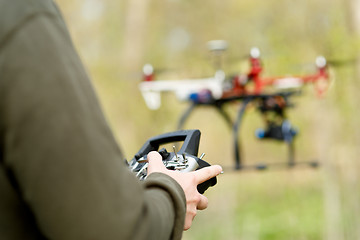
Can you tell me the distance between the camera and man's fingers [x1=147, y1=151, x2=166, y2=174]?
0.80m

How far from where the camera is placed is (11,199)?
0.61 m

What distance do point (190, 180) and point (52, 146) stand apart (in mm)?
273

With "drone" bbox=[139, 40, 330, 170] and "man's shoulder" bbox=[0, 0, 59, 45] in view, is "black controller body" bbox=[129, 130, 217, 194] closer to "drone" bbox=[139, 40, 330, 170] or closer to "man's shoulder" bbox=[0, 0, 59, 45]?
"man's shoulder" bbox=[0, 0, 59, 45]

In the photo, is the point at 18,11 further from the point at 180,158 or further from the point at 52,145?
the point at 180,158

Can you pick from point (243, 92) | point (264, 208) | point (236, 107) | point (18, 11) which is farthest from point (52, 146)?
point (264, 208)

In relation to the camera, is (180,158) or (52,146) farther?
(180,158)

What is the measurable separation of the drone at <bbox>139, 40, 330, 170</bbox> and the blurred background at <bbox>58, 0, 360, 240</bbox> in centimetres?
251

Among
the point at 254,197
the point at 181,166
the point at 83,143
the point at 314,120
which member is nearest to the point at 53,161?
the point at 83,143

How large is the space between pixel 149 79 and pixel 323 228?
21.0 feet

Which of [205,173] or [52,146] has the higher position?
[52,146]

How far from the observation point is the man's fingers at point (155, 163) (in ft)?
2.63

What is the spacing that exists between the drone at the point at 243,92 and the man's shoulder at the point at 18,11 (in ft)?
16.3

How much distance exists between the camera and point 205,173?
2.74ft

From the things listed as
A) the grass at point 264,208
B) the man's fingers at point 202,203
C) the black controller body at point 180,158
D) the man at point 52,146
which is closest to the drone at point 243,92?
the black controller body at point 180,158
